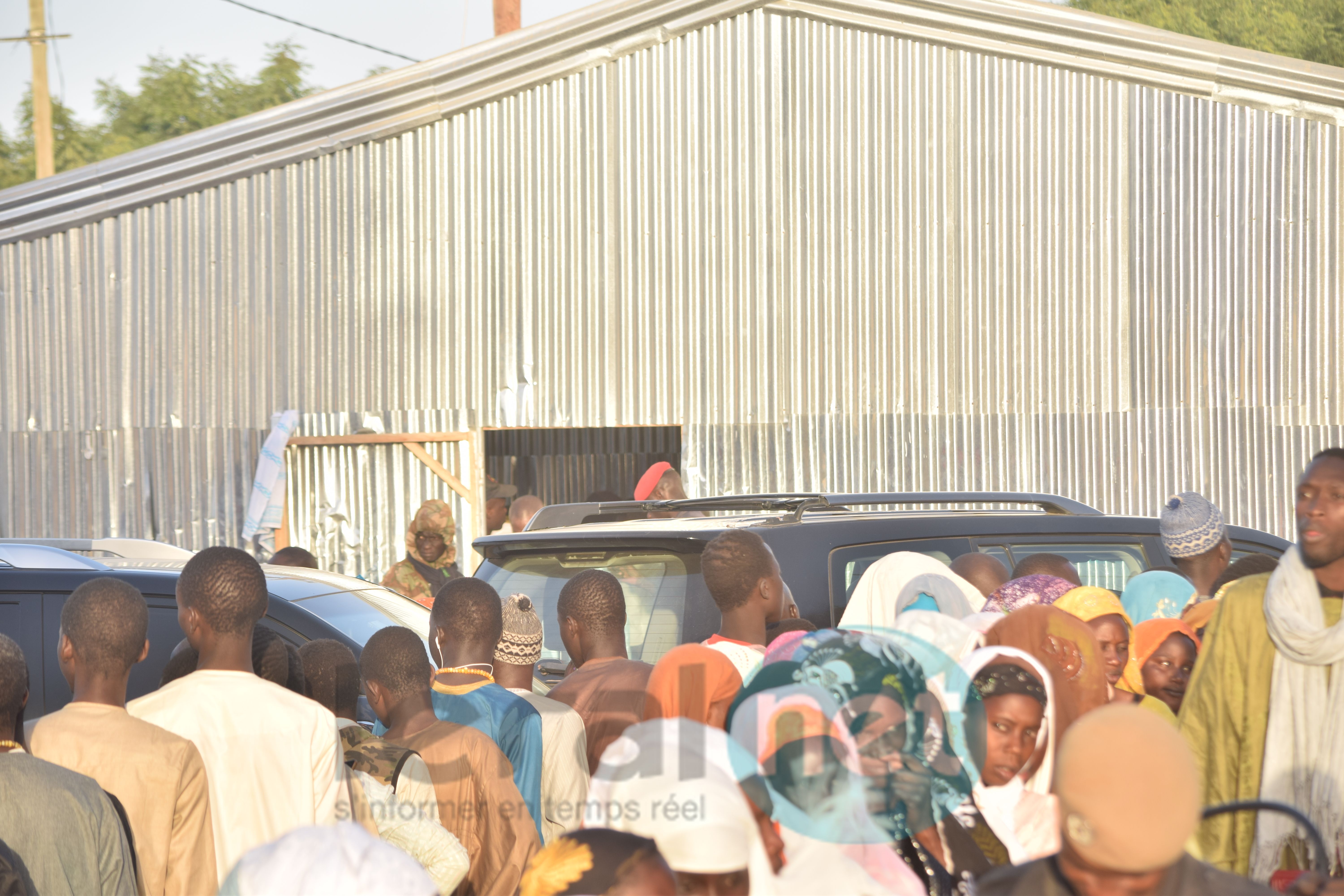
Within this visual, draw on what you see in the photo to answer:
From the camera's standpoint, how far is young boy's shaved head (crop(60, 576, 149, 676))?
3160 millimetres

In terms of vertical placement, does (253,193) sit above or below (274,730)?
above

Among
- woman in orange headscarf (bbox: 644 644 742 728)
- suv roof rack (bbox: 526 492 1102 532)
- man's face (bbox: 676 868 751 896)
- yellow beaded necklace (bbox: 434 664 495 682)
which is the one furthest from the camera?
suv roof rack (bbox: 526 492 1102 532)

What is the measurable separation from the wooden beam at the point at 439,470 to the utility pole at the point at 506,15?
6379 millimetres

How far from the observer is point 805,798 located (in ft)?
8.04

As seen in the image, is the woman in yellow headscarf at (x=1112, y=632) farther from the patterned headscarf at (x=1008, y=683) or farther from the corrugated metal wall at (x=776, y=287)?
the corrugated metal wall at (x=776, y=287)

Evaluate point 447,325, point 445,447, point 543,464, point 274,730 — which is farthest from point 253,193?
point 274,730

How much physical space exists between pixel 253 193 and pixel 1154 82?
888cm

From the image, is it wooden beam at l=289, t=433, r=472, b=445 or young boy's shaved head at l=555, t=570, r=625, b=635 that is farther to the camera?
wooden beam at l=289, t=433, r=472, b=445

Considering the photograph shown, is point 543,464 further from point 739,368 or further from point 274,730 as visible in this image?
point 274,730

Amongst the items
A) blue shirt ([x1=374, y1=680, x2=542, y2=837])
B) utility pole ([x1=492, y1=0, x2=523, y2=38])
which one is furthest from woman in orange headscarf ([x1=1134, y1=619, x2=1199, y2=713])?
utility pole ([x1=492, y1=0, x2=523, y2=38])

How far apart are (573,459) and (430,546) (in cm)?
700

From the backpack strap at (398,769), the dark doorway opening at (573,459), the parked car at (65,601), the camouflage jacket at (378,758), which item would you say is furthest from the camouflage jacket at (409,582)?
the dark doorway opening at (573,459)

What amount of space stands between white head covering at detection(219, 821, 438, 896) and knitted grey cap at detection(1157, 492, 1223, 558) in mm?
4160

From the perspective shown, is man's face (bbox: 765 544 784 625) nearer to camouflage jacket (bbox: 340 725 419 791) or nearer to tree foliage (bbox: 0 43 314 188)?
camouflage jacket (bbox: 340 725 419 791)
